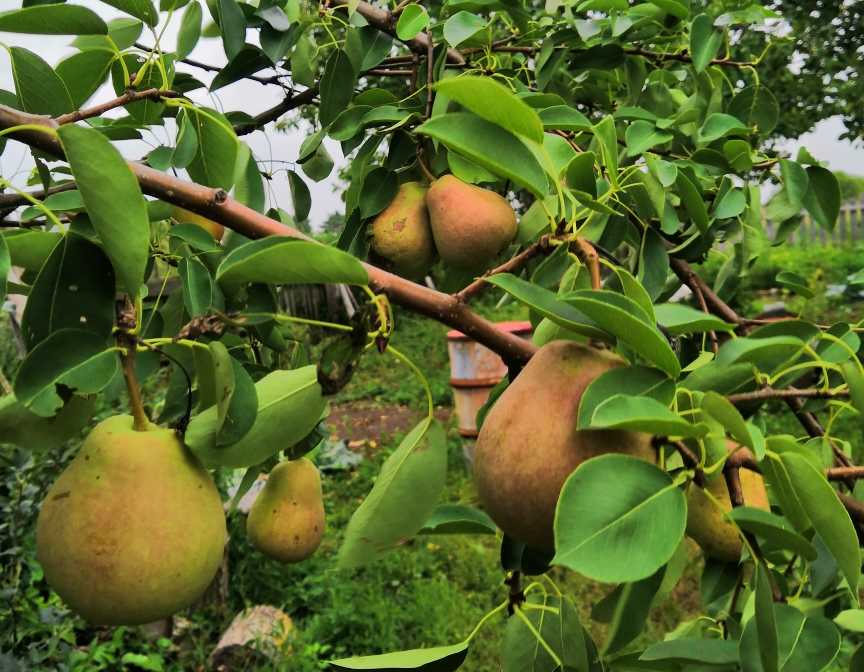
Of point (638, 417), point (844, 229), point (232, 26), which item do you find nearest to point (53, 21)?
point (232, 26)

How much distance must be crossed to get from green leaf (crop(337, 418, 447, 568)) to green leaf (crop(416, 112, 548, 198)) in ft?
0.69

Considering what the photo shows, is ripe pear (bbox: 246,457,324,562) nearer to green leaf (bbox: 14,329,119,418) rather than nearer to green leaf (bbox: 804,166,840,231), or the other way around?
green leaf (bbox: 14,329,119,418)

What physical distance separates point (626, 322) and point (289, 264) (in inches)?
8.3

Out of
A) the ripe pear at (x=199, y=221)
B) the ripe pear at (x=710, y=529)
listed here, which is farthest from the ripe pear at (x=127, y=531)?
the ripe pear at (x=199, y=221)

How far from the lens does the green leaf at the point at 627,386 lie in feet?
1.66

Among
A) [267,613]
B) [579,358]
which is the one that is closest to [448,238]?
[579,358]

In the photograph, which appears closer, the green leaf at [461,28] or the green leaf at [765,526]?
the green leaf at [765,526]

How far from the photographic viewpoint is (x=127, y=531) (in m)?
0.52

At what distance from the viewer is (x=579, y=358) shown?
0.57 m

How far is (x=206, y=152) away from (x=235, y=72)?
0.33 metres

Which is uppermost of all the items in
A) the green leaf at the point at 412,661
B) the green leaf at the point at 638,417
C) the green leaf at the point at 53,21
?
the green leaf at the point at 53,21

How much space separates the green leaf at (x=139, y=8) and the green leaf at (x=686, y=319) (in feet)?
1.99

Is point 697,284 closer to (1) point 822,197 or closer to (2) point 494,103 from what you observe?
(1) point 822,197

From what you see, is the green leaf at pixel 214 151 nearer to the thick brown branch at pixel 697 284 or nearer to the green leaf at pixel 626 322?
the green leaf at pixel 626 322
